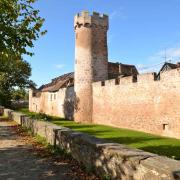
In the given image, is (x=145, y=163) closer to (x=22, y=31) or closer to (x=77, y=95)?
(x=22, y=31)

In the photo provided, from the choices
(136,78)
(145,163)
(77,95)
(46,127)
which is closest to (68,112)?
(77,95)

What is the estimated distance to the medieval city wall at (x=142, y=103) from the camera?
1797 cm

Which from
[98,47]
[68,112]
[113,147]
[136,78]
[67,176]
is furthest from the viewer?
[68,112]

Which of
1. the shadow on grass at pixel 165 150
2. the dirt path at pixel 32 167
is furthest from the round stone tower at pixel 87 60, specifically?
the dirt path at pixel 32 167

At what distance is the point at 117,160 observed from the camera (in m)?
6.64

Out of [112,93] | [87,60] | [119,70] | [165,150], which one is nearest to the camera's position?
[165,150]

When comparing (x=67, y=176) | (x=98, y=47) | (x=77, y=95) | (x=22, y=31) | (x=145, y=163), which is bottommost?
(x=67, y=176)

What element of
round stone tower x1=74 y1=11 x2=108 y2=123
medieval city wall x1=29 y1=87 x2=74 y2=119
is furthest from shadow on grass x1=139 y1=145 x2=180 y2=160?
medieval city wall x1=29 y1=87 x2=74 y2=119

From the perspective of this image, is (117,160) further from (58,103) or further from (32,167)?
(58,103)

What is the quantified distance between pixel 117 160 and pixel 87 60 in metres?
21.3

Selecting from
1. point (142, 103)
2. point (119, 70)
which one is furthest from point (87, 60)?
point (119, 70)

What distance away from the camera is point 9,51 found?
1216cm

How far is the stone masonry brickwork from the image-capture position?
60.2 ft

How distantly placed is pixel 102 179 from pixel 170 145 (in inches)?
309
